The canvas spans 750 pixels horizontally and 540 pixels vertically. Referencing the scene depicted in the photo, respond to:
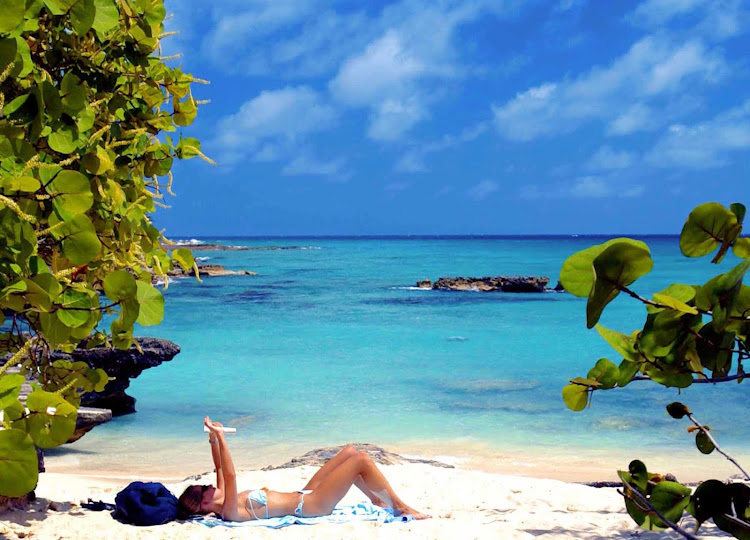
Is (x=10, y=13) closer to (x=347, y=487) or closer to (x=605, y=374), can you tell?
(x=605, y=374)

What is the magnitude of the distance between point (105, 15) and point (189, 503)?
14.0 ft

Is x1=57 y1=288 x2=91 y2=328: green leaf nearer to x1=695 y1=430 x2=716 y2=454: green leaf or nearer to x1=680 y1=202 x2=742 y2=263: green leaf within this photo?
x1=680 y1=202 x2=742 y2=263: green leaf

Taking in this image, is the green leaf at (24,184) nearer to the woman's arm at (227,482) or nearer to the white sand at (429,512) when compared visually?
the white sand at (429,512)

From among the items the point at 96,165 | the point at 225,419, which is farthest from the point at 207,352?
the point at 96,165

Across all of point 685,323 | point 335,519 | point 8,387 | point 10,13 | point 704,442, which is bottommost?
point 335,519

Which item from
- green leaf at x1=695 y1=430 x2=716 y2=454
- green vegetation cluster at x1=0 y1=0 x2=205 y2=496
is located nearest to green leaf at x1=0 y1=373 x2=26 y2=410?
green vegetation cluster at x1=0 y1=0 x2=205 y2=496

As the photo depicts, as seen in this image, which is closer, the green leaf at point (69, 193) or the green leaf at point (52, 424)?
the green leaf at point (69, 193)

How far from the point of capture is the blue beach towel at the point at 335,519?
5.27 meters

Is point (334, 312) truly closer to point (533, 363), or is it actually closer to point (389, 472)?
point (533, 363)

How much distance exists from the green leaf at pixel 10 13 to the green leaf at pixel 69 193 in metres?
0.37

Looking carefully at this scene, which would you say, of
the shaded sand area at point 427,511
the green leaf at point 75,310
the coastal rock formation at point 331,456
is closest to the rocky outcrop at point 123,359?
the shaded sand area at point 427,511

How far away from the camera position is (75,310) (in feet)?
6.05

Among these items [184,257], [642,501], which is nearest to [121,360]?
[184,257]

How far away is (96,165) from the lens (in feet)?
8.16
